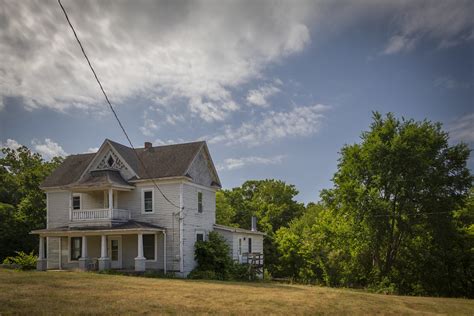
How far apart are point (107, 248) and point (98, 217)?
2507mm

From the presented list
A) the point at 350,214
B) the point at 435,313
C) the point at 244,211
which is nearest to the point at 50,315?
the point at 435,313

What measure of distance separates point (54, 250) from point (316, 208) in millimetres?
35625

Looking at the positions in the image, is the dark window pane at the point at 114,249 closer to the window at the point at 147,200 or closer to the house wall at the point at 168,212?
the house wall at the point at 168,212

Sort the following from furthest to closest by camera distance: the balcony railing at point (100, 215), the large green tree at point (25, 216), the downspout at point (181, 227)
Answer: the large green tree at point (25, 216), the balcony railing at point (100, 215), the downspout at point (181, 227)

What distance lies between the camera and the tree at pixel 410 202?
29.3m

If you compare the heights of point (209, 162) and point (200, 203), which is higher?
point (209, 162)

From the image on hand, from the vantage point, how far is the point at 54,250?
3075cm

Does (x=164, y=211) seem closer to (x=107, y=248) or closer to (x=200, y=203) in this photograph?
(x=200, y=203)

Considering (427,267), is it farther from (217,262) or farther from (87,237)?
(87,237)

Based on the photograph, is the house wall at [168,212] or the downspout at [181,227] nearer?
the downspout at [181,227]

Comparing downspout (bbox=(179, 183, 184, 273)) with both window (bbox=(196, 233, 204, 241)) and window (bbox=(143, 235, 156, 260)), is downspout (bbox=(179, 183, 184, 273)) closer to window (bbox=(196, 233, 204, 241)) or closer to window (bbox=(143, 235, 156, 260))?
window (bbox=(143, 235, 156, 260))

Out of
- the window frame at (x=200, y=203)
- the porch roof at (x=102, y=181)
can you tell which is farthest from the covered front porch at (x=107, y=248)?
the window frame at (x=200, y=203)

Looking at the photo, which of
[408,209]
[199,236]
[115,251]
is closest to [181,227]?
[199,236]

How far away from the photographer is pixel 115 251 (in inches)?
1142
